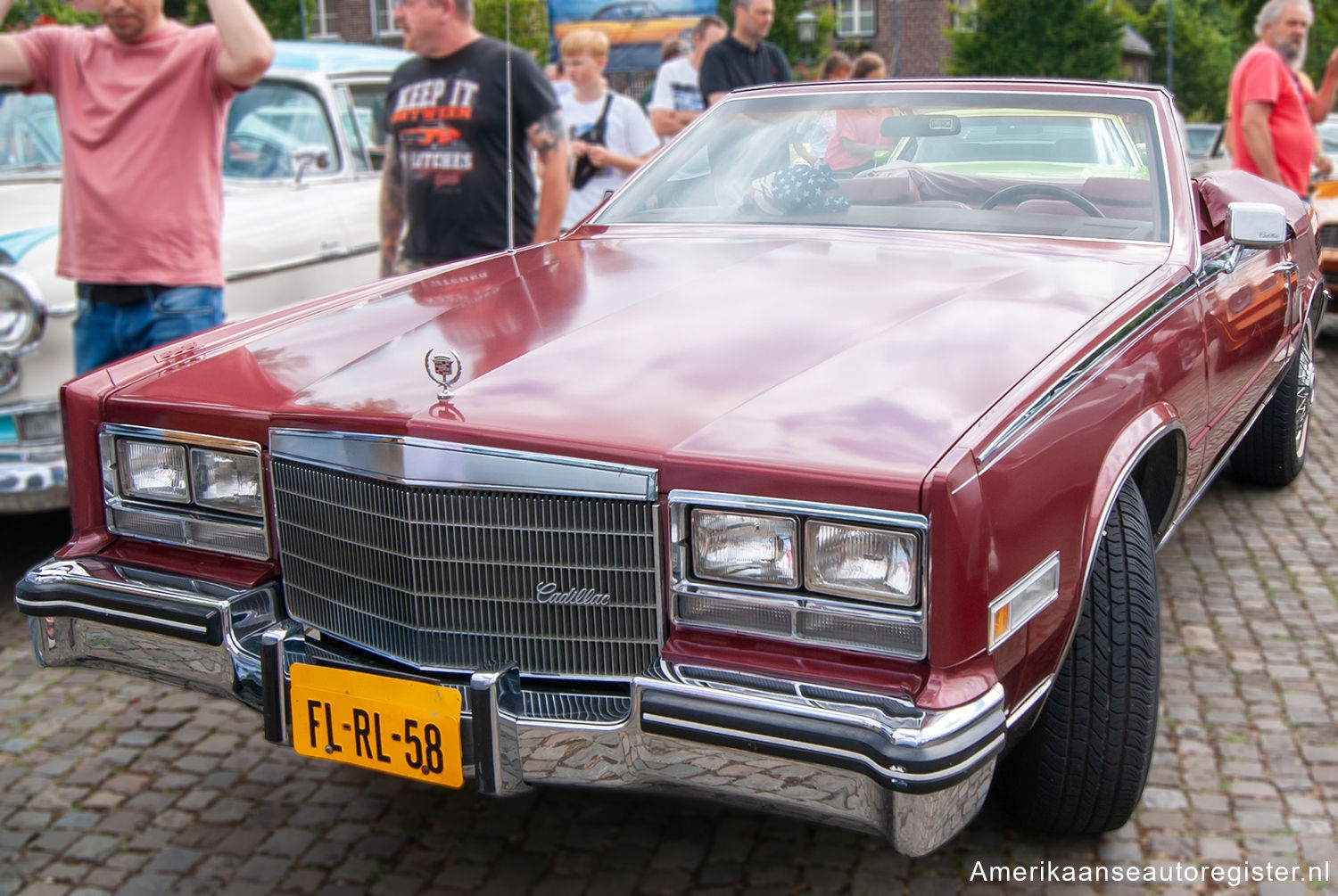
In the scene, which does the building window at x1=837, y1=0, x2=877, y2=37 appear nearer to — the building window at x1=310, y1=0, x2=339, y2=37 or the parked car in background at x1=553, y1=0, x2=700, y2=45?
the parked car in background at x1=553, y1=0, x2=700, y2=45

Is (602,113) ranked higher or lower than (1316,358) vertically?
higher

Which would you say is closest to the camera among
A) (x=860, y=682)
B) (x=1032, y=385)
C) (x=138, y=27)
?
(x=860, y=682)

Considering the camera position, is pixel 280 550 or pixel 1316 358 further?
pixel 1316 358

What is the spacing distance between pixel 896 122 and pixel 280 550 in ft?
6.93

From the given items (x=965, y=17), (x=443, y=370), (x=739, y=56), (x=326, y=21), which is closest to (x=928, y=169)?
(x=443, y=370)

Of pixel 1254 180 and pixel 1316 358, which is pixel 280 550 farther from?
pixel 1316 358

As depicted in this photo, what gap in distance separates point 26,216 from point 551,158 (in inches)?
74.8

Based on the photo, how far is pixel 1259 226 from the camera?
3.16 m

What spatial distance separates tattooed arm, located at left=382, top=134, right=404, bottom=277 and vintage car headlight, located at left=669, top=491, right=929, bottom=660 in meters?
3.34

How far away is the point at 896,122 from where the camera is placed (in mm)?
3580

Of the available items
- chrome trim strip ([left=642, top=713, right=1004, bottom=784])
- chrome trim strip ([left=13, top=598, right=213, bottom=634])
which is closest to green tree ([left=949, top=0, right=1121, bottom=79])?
chrome trim strip ([left=13, top=598, right=213, bottom=634])

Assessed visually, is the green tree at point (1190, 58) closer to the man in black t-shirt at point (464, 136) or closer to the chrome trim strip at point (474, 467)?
the man in black t-shirt at point (464, 136)

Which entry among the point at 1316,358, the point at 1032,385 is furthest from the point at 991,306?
the point at 1316,358

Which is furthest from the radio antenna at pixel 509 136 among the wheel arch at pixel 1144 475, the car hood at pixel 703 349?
the wheel arch at pixel 1144 475
